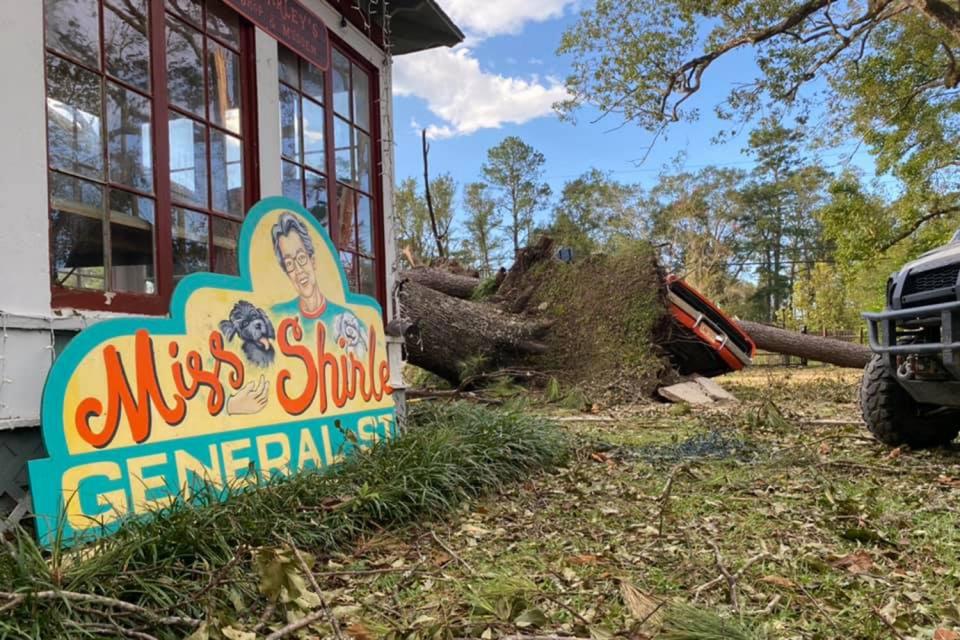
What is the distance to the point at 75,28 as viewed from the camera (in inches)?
125

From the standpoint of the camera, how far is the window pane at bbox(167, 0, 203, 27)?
376 cm

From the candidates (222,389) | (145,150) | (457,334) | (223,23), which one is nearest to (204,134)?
(145,150)

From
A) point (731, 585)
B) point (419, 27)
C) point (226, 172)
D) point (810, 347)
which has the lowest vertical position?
point (731, 585)

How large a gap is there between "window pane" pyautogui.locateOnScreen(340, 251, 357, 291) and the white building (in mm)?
19

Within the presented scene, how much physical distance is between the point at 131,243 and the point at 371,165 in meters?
2.67

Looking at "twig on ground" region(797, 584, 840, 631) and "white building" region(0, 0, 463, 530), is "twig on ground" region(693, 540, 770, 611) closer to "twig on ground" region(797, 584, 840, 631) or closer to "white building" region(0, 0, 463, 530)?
"twig on ground" region(797, 584, 840, 631)

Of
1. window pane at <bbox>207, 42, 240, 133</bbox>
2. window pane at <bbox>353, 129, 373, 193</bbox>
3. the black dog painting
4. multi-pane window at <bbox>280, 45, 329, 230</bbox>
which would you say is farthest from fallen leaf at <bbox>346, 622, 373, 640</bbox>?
window pane at <bbox>353, 129, 373, 193</bbox>

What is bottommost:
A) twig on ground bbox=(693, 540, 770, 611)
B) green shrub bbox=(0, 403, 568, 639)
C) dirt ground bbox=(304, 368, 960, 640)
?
dirt ground bbox=(304, 368, 960, 640)

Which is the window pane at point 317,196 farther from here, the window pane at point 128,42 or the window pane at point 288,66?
the window pane at point 128,42

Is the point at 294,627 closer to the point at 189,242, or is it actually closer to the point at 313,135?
the point at 189,242

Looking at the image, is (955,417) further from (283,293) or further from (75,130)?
(75,130)

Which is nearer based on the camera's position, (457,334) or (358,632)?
(358,632)

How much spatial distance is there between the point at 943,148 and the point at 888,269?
1169 cm

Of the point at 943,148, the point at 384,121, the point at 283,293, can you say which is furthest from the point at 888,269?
the point at 283,293
